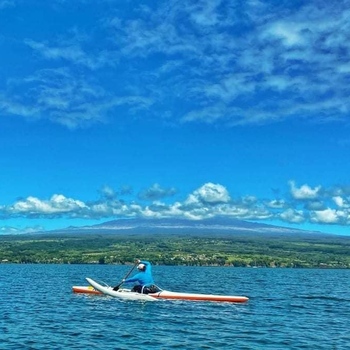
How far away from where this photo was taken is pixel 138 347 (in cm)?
3594

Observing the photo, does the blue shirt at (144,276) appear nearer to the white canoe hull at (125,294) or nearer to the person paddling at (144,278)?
the person paddling at (144,278)

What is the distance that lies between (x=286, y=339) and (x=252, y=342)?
371cm

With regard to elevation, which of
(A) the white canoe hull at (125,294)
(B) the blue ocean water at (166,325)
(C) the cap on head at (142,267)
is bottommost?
(B) the blue ocean water at (166,325)

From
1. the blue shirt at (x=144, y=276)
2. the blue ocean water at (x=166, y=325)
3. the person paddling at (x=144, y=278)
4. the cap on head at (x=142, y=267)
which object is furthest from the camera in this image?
the blue shirt at (x=144, y=276)

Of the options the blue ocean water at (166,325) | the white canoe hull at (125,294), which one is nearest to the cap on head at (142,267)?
the white canoe hull at (125,294)

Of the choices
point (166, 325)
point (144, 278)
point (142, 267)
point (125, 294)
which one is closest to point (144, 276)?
point (144, 278)

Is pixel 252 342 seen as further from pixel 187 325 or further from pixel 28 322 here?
pixel 28 322

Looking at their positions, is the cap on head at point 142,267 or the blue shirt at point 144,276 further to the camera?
the blue shirt at point 144,276

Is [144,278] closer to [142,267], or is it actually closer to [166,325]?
[142,267]

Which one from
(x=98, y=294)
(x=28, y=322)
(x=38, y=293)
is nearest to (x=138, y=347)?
(x=28, y=322)

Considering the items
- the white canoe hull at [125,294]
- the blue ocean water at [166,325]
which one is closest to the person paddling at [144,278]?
the white canoe hull at [125,294]

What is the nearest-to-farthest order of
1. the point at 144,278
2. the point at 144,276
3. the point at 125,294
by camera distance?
the point at 144,276, the point at 144,278, the point at 125,294

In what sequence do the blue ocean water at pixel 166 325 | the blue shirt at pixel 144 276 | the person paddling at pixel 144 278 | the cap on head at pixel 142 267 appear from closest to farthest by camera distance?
the blue ocean water at pixel 166 325
the cap on head at pixel 142 267
the person paddling at pixel 144 278
the blue shirt at pixel 144 276

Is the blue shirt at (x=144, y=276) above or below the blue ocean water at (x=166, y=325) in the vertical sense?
above
